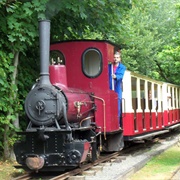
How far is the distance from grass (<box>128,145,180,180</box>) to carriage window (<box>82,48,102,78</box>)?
256 cm

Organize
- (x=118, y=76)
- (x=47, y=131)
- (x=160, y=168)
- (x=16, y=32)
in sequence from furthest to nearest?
(x=118, y=76)
(x=16, y=32)
(x=160, y=168)
(x=47, y=131)

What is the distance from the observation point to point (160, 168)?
352 inches

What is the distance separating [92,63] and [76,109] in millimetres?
1713

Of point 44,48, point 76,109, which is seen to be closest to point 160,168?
point 76,109

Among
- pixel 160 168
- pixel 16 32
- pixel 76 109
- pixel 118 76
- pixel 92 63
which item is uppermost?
pixel 16 32

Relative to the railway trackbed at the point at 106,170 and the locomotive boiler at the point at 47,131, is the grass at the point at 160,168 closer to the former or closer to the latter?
the railway trackbed at the point at 106,170

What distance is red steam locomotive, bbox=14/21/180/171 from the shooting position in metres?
7.77

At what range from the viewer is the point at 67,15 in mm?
11406

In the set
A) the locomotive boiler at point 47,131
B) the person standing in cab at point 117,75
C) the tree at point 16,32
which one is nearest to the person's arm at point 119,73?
the person standing in cab at point 117,75

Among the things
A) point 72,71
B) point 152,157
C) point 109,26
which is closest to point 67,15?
point 109,26

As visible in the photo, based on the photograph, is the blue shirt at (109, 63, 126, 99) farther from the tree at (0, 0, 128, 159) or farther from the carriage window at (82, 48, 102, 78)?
the tree at (0, 0, 128, 159)

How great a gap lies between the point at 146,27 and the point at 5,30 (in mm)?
25879

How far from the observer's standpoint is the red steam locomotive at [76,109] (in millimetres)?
7773

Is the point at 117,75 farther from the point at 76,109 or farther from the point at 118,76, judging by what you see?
the point at 76,109
